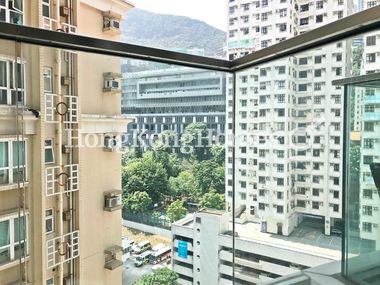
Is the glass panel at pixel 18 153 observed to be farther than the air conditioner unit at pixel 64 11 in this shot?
No

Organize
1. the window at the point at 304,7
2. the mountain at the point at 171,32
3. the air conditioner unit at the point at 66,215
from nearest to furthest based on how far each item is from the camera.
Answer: the air conditioner unit at the point at 66,215, the mountain at the point at 171,32, the window at the point at 304,7

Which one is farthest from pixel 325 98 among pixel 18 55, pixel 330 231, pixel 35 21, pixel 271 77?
pixel 35 21

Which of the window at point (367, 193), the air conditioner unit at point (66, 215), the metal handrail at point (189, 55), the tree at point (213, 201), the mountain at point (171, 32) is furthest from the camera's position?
the mountain at point (171, 32)

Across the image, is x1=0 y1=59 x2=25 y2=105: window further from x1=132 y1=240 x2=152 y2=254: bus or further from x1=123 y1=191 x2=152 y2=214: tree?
x1=132 y1=240 x2=152 y2=254: bus

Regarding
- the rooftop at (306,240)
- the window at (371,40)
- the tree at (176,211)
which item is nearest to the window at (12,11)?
the tree at (176,211)

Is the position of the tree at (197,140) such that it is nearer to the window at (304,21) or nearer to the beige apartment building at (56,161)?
the beige apartment building at (56,161)

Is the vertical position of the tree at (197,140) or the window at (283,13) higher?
the window at (283,13)

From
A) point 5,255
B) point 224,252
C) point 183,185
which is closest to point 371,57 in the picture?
point 183,185
